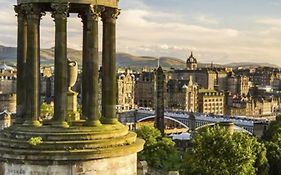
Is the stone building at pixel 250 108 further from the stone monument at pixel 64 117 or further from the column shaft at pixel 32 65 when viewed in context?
the column shaft at pixel 32 65

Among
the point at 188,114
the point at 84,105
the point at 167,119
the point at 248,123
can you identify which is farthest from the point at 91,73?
the point at 167,119

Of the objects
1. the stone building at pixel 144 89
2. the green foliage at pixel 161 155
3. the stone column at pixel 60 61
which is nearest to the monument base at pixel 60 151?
the stone column at pixel 60 61

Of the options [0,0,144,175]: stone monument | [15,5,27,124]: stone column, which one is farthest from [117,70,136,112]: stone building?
[0,0,144,175]: stone monument

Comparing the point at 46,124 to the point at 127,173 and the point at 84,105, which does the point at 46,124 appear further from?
the point at 127,173

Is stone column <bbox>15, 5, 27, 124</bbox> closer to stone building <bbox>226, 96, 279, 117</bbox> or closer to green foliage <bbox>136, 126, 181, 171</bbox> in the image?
green foliage <bbox>136, 126, 181, 171</bbox>

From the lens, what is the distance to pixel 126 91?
5955 inches

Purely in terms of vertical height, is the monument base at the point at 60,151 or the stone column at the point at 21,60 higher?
the stone column at the point at 21,60

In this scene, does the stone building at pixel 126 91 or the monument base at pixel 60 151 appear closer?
the monument base at pixel 60 151

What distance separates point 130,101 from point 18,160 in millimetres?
142962

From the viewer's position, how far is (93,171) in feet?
42.2

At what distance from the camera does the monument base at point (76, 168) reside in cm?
1262

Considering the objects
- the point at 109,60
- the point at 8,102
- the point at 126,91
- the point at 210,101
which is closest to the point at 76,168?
the point at 109,60

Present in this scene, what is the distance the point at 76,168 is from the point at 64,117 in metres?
1.18

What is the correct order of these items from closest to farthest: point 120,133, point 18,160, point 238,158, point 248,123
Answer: point 18,160
point 120,133
point 238,158
point 248,123
